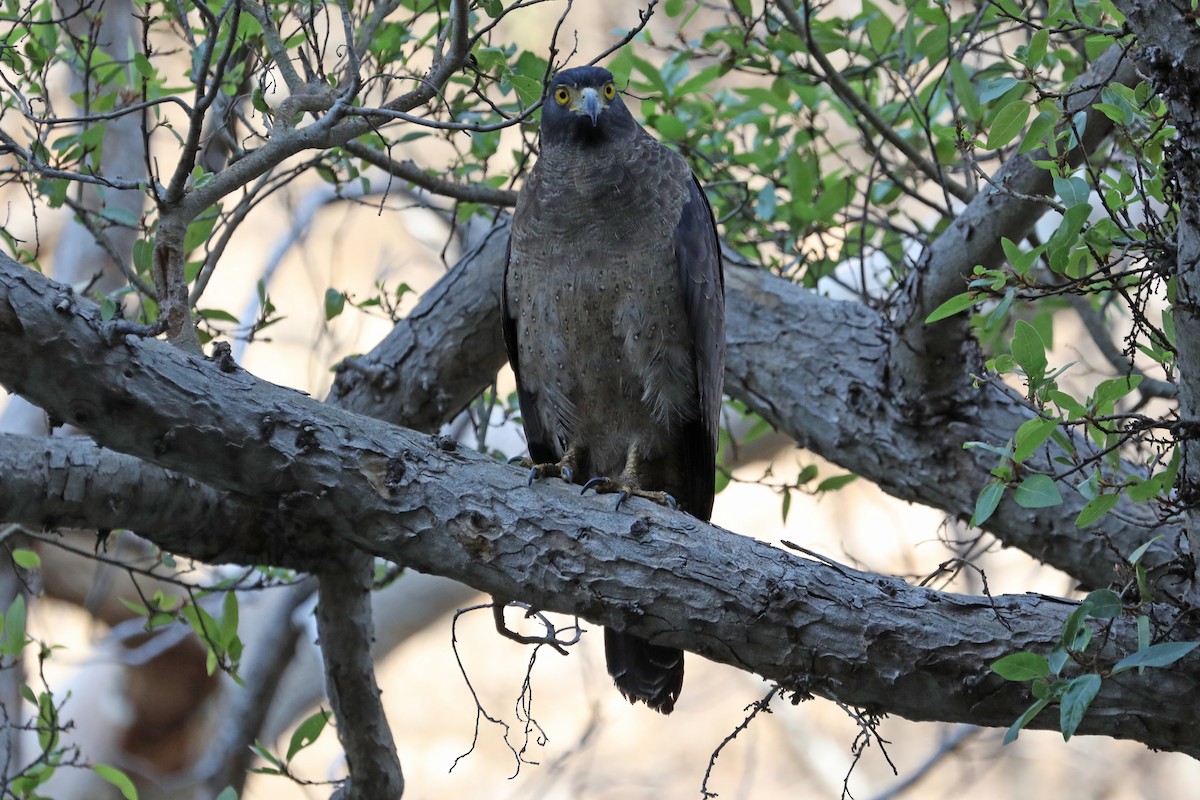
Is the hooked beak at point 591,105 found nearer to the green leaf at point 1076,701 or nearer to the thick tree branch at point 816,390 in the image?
the thick tree branch at point 816,390

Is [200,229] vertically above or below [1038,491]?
above

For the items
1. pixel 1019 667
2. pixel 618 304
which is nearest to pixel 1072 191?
pixel 1019 667

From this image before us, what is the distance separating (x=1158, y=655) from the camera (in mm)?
2104

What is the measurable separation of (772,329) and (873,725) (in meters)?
2.08

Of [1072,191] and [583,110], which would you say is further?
[583,110]

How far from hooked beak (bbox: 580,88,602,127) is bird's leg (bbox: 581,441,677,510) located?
1.13 m

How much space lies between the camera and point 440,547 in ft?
8.68

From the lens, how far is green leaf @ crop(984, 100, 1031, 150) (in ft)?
7.61

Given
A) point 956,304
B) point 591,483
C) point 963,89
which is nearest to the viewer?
point 956,304

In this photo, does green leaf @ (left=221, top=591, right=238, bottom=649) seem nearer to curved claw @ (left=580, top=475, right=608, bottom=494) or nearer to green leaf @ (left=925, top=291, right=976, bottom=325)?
curved claw @ (left=580, top=475, right=608, bottom=494)

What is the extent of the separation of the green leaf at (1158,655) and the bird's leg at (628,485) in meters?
1.21

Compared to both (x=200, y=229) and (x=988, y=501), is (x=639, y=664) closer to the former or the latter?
(x=988, y=501)

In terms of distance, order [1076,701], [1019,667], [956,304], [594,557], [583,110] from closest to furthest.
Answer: [1076,701] → [1019,667] → [956,304] → [594,557] → [583,110]

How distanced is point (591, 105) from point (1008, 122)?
166 centimetres
